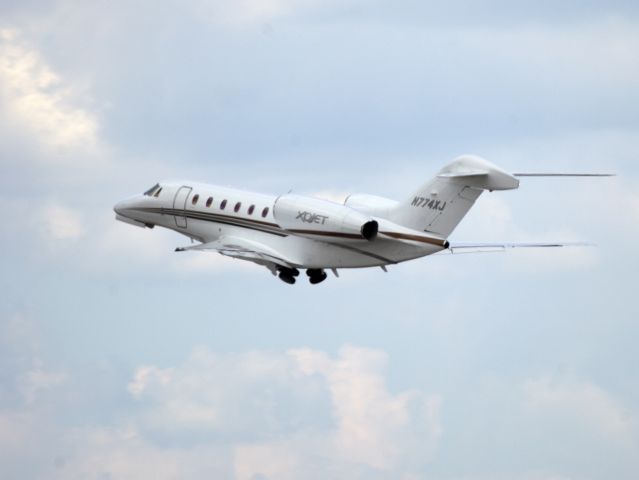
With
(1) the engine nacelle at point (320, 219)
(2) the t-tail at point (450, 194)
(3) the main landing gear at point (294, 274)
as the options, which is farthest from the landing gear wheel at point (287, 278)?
(2) the t-tail at point (450, 194)

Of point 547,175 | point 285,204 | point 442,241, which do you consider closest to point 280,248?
point 285,204

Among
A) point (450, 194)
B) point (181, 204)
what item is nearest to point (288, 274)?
point (181, 204)

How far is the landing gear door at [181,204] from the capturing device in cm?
9338

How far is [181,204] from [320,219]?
11.0 meters

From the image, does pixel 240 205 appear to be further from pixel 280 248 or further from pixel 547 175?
pixel 547 175

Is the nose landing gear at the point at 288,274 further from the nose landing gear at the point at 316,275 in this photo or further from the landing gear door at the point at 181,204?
the landing gear door at the point at 181,204

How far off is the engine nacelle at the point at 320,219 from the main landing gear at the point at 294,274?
7.79 ft

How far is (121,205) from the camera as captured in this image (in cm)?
9781

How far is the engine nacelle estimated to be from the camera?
273 ft

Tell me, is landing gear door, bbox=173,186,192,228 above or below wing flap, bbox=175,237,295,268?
above

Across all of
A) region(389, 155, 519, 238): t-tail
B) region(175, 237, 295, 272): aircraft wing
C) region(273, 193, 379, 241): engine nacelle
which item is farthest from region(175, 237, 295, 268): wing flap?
region(389, 155, 519, 238): t-tail

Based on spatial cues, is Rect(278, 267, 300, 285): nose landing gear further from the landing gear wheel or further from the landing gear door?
the landing gear door

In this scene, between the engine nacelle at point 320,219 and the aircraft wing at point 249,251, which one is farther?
the aircraft wing at point 249,251

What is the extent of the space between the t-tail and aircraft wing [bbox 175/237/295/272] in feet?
19.9
